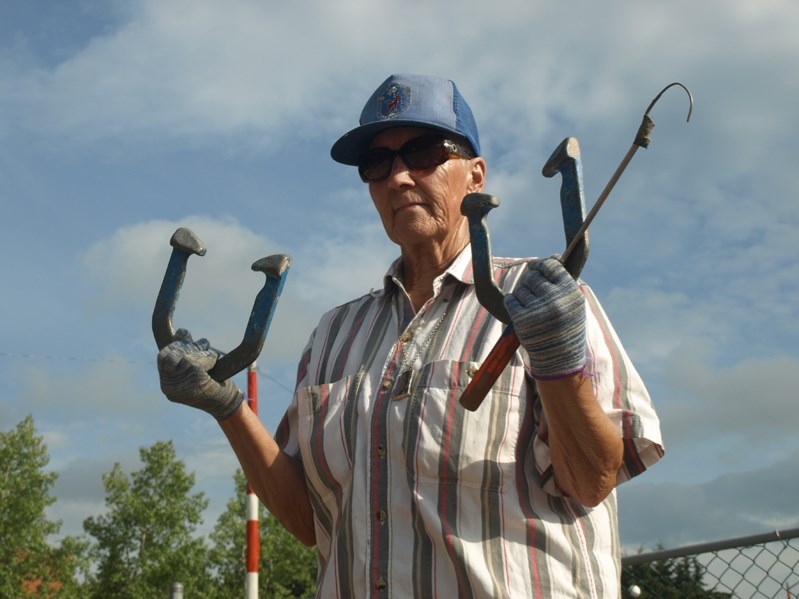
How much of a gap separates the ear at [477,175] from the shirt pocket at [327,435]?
2.22 ft

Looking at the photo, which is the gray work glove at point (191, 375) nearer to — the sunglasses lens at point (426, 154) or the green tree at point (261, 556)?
the sunglasses lens at point (426, 154)

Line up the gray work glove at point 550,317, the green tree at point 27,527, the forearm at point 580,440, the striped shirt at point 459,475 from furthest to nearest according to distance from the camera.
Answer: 1. the green tree at point 27,527
2. the striped shirt at point 459,475
3. the forearm at point 580,440
4. the gray work glove at point 550,317

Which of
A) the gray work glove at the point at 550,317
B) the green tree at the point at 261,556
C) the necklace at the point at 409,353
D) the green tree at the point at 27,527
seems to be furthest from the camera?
the green tree at the point at 261,556

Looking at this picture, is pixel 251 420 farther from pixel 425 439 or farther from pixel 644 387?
pixel 644 387

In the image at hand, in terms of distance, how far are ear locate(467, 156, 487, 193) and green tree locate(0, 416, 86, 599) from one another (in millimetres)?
19029

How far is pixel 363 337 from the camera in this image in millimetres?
2609

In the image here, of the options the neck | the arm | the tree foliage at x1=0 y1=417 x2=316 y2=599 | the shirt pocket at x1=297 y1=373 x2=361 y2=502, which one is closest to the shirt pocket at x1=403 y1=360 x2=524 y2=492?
the arm

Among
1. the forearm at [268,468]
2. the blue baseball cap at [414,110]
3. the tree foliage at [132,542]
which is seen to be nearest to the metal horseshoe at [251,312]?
the forearm at [268,468]

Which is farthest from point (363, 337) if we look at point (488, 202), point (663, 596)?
point (663, 596)

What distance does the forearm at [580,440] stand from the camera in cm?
191

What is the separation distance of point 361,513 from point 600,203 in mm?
946

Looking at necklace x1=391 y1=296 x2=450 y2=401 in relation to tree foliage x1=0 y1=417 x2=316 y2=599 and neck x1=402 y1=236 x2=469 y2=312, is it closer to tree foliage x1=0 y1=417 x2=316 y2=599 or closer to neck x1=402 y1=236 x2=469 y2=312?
neck x1=402 y1=236 x2=469 y2=312

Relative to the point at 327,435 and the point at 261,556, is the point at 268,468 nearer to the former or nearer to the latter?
the point at 327,435

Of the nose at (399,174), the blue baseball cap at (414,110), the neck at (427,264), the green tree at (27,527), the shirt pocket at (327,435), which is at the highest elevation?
the green tree at (27,527)
